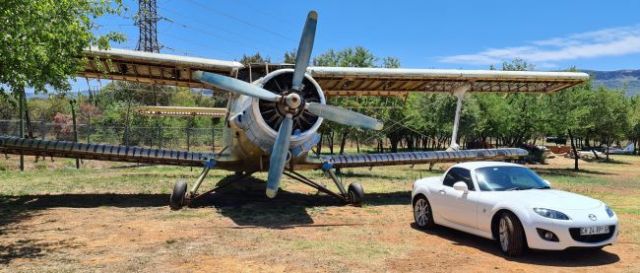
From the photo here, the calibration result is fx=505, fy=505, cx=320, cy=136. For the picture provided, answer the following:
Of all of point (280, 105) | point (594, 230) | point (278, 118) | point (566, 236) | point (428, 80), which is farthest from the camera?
point (428, 80)

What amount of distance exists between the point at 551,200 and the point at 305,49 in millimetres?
6397

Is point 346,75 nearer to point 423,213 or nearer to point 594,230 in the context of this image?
point 423,213

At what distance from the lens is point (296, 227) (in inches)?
435

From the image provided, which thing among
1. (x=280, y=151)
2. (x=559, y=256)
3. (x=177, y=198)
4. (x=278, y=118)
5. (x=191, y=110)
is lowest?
(x=559, y=256)

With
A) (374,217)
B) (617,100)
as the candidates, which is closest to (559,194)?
(374,217)

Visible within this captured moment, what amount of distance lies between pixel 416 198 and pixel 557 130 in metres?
26.2

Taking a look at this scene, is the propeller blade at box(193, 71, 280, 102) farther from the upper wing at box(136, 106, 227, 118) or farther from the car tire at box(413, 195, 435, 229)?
the upper wing at box(136, 106, 227, 118)

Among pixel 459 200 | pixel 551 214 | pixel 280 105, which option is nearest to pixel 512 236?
pixel 551 214

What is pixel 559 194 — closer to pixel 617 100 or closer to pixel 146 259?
pixel 146 259

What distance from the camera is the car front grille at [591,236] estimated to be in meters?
7.42

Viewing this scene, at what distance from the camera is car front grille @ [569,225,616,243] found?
292 inches

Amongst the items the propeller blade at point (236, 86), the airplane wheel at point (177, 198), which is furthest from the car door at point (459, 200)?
the airplane wheel at point (177, 198)

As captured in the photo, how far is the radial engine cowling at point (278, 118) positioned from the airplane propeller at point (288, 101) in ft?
0.60

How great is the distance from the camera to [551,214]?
7562mm
